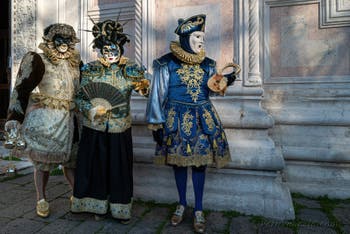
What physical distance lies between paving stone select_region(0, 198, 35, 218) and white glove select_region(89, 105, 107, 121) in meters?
1.23

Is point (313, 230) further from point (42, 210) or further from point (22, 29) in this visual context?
point (22, 29)

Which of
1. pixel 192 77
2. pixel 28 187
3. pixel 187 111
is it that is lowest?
pixel 28 187

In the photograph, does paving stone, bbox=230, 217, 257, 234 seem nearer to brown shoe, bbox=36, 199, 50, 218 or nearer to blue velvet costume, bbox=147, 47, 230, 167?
blue velvet costume, bbox=147, 47, 230, 167

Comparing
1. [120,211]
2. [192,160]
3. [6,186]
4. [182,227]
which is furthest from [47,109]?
[6,186]

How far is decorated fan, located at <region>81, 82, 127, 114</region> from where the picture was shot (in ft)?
8.27

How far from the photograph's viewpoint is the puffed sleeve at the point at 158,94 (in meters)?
2.40

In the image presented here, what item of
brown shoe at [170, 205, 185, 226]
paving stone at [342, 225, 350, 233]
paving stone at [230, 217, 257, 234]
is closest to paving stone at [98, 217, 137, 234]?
brown shoe at [170, 205, 185, 226]

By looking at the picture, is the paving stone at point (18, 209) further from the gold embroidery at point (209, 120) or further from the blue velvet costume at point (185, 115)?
the gold embroidery at point (209, 120)

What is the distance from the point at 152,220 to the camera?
8.64 feet

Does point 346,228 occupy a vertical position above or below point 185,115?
below

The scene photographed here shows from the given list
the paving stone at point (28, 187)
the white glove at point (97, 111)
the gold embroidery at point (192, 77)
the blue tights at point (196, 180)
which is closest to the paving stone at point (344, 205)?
the blue tights at point (196, 180)

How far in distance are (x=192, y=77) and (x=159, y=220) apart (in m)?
1.35

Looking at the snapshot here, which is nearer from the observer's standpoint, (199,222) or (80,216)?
(199,222)

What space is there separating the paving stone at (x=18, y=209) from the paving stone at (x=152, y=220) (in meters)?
1.16
